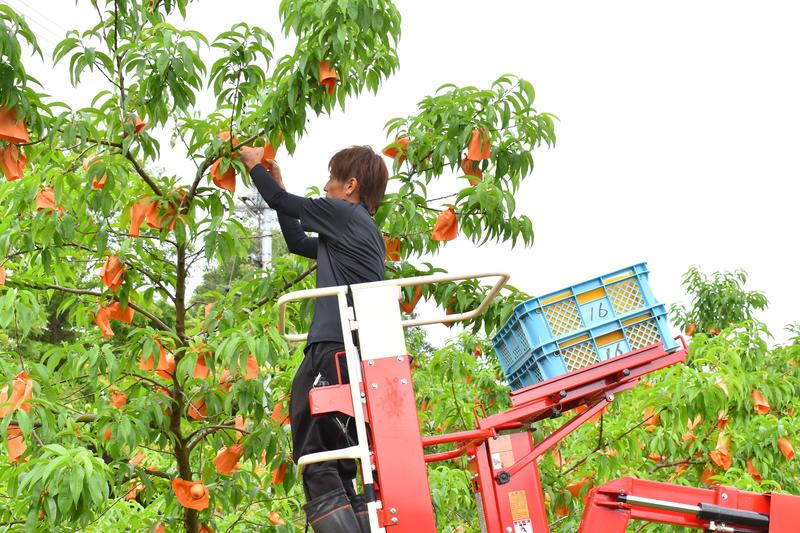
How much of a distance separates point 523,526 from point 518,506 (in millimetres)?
66

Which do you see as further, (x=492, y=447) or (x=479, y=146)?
(x=479, y=146)

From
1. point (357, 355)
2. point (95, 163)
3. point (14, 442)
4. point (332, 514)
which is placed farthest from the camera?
point (95, 163)

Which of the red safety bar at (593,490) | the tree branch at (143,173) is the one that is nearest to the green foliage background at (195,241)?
the tree branch at (143,173)

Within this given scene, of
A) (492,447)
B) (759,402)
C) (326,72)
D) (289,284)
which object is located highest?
(326,72)

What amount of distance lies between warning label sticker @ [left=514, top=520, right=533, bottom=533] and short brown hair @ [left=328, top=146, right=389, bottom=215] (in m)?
1.25

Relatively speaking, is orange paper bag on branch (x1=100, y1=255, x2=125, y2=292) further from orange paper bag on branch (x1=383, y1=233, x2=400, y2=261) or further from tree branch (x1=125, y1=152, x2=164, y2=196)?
orange paper bag on branch (x1=383, y1=233, x2=400, y2=261)

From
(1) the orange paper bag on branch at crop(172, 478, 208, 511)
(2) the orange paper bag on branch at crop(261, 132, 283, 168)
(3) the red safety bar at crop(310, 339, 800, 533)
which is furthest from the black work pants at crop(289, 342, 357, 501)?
(2) the orange paper bag on branch at crop(261, 132, 283, 168)

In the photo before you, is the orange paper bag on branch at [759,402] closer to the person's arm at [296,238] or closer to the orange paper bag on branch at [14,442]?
the person's arm at [296,238]

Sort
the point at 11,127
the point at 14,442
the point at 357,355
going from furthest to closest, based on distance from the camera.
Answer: the point at 11,127 → the point at 14,442 → the point at 357,355

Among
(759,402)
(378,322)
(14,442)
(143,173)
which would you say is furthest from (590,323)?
(759,402)

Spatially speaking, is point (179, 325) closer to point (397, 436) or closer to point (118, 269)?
point (118, 269)

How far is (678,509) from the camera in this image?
3047 mm

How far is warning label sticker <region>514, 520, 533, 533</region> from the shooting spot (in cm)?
302

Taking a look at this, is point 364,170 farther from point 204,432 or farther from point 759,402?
point 759,402
